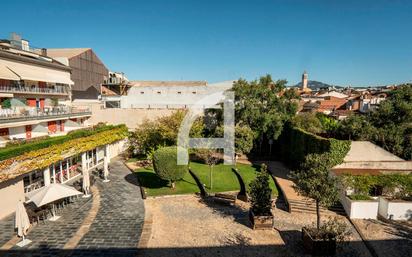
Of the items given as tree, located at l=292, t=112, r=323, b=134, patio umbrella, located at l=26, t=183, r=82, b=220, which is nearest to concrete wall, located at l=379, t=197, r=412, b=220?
tree, located at l=292, t=112, r=323, b=134

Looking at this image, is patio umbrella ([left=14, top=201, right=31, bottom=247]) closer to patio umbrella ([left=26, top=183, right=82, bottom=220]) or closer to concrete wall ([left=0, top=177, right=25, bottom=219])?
patio umbrella ([left=26, top=183, right=82, bottom=220])

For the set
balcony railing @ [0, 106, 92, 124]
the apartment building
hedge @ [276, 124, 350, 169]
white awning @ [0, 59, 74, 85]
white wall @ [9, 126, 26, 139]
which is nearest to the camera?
balcony railing @ [0, 106, 92, 124]

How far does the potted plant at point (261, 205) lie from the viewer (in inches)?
640

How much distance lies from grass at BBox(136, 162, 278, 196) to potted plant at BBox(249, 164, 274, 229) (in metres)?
6.25

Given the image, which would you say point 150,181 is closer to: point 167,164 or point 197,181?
point 167,164

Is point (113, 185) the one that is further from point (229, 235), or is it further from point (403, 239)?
point (403, 239)

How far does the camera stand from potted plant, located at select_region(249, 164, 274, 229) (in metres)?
16.2

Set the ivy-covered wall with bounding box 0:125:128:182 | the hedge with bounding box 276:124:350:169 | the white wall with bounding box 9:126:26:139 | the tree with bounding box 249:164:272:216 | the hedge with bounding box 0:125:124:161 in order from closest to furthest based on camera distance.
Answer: the tree with bounding box 249:164:272:216, the hedge with bounding box 0:125:124:161, the ivy-covered wall with bounding box 0:125:128:182, the white wall with bounding box 9:126:26:139, the hedge with bounding box 276:124:350:169

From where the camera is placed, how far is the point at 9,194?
17828 millimetres

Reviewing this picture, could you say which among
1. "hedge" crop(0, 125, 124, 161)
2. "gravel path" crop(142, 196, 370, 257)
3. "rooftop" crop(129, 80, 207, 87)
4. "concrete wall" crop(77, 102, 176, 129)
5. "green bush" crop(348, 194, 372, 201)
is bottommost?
"gravel path" crop(142, 196, 370, 257)

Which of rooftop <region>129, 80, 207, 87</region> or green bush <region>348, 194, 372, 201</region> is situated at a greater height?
rooftop <region>129, 80, 207, 87</region>

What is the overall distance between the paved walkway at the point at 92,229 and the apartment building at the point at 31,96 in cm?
700

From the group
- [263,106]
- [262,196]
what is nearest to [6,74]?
[262,196]

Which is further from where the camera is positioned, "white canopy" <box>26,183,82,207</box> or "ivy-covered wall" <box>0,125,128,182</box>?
"ivy-covered wall" <box>0,125,128,182</box>
